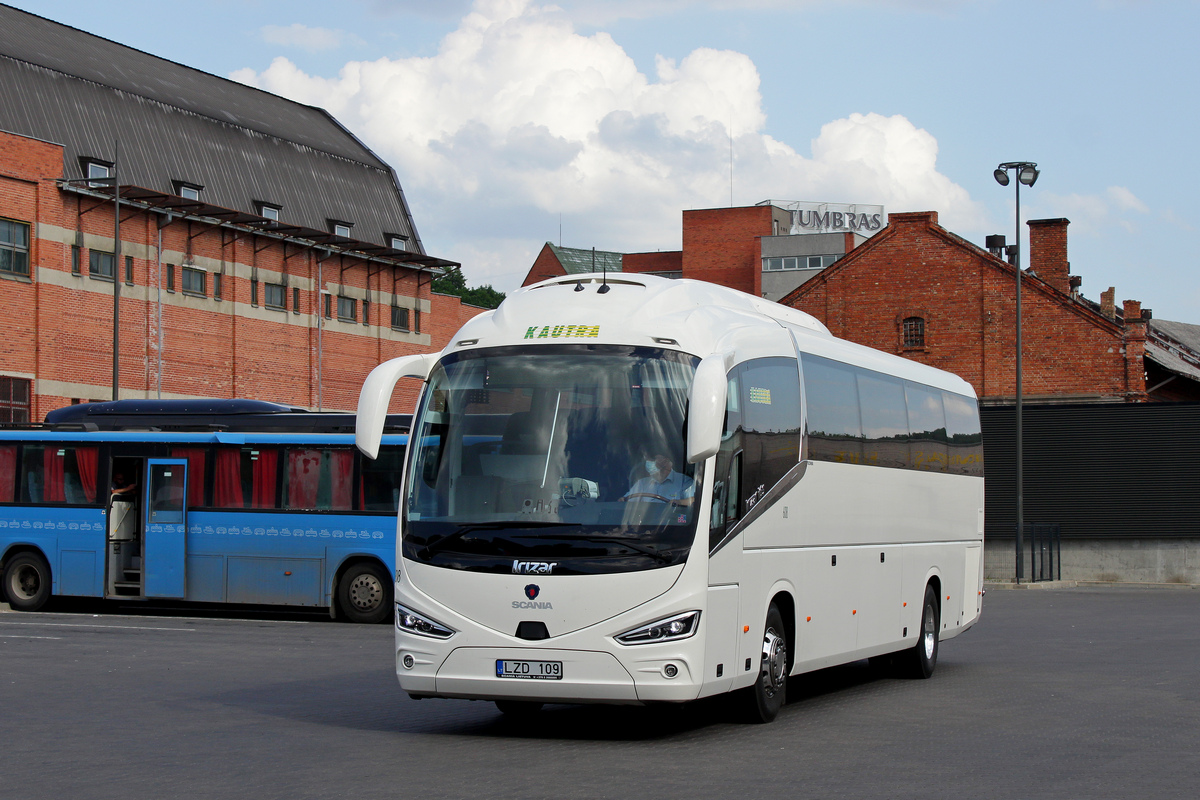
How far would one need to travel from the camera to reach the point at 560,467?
33.6 ft

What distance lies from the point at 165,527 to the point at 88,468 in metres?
1.77

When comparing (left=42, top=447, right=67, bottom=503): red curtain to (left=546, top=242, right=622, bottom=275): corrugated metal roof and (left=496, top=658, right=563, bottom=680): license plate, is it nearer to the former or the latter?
(left=496, top=658, right=563, bottom=680): license plate

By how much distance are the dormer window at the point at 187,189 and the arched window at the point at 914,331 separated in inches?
1054

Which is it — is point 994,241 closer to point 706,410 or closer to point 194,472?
point 194,472

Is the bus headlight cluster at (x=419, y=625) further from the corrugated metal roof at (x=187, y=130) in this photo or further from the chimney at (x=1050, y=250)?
the chimney at (x=1050, y=250)

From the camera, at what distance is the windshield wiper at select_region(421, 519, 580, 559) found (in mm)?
10117

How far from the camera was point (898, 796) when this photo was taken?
822cm

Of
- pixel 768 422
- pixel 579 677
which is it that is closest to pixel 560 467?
pixel 579 677

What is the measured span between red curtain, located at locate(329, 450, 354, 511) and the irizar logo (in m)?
12.5

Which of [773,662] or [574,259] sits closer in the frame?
[773,662]

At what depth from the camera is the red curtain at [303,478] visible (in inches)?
880

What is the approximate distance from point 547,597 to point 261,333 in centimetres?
4809

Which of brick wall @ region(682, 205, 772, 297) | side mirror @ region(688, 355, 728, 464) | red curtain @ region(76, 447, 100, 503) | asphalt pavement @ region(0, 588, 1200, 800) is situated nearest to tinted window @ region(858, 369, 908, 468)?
asphalt pavement @ region(0, 588, 1200, 800)

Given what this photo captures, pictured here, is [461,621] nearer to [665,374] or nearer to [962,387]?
[665,374]
